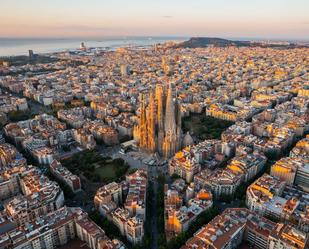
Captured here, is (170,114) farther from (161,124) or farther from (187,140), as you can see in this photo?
(187,140)

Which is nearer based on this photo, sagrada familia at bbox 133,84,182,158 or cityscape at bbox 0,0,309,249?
cityscape at bbox 0,0,309,249

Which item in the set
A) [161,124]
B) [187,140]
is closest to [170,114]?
[161,124]

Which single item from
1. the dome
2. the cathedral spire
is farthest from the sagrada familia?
the dome

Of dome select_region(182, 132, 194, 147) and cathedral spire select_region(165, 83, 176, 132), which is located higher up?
cathedral spire select_region(165, 83, 176, 132)

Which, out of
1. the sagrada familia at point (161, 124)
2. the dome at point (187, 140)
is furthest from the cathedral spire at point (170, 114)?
the dome at point (187, 140)

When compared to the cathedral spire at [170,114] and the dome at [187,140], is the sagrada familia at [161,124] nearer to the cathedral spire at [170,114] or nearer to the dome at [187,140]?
the cathedral spire at [170,114]

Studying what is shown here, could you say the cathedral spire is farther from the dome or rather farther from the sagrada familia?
the dome

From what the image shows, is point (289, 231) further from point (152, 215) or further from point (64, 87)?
point (64, 87)

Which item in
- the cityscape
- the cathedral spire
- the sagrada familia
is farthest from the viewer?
the sagrada familia
